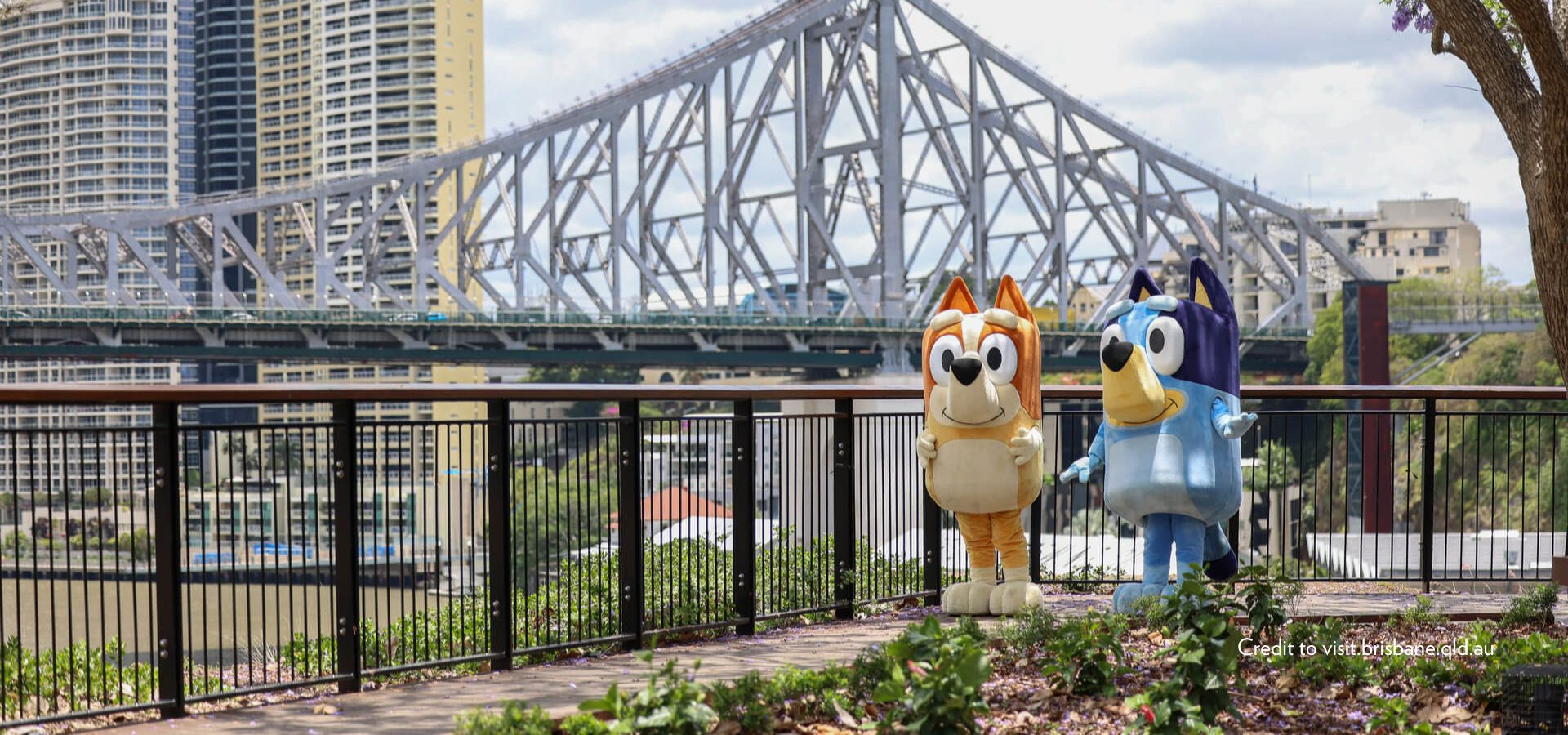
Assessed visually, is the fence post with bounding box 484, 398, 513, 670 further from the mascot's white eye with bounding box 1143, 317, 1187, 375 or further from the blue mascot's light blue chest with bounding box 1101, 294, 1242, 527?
the mascot's white eye with bounding box 1143, 317, 1187, 375

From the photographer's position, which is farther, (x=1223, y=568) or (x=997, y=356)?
(x=1223, y=568)

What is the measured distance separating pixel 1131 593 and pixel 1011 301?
138cm

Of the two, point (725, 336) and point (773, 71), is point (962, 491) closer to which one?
point (725, 336)

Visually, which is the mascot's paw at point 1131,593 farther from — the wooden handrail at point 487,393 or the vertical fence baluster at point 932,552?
the wooden handrail at point 487,393

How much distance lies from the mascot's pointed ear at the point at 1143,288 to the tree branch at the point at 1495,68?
1705 mm

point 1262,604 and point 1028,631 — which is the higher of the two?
point 1262,604

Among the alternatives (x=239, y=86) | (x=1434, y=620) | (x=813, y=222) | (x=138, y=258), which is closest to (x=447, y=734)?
(x=1434, y=620)

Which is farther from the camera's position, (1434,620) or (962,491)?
(962,491)

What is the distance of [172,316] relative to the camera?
47.2 meters

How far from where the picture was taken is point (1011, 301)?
6.98m

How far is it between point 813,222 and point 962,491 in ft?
177

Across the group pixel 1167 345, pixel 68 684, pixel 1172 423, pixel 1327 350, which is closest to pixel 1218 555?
pixel 1172 423

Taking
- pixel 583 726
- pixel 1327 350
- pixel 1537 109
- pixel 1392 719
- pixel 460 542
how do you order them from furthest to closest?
pixel 1327 350 < pixel 460 542 < pixel 1537 109 < pixel 1392 719 < pixel 583 726

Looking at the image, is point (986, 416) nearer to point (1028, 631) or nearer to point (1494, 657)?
point (1028, 631)
